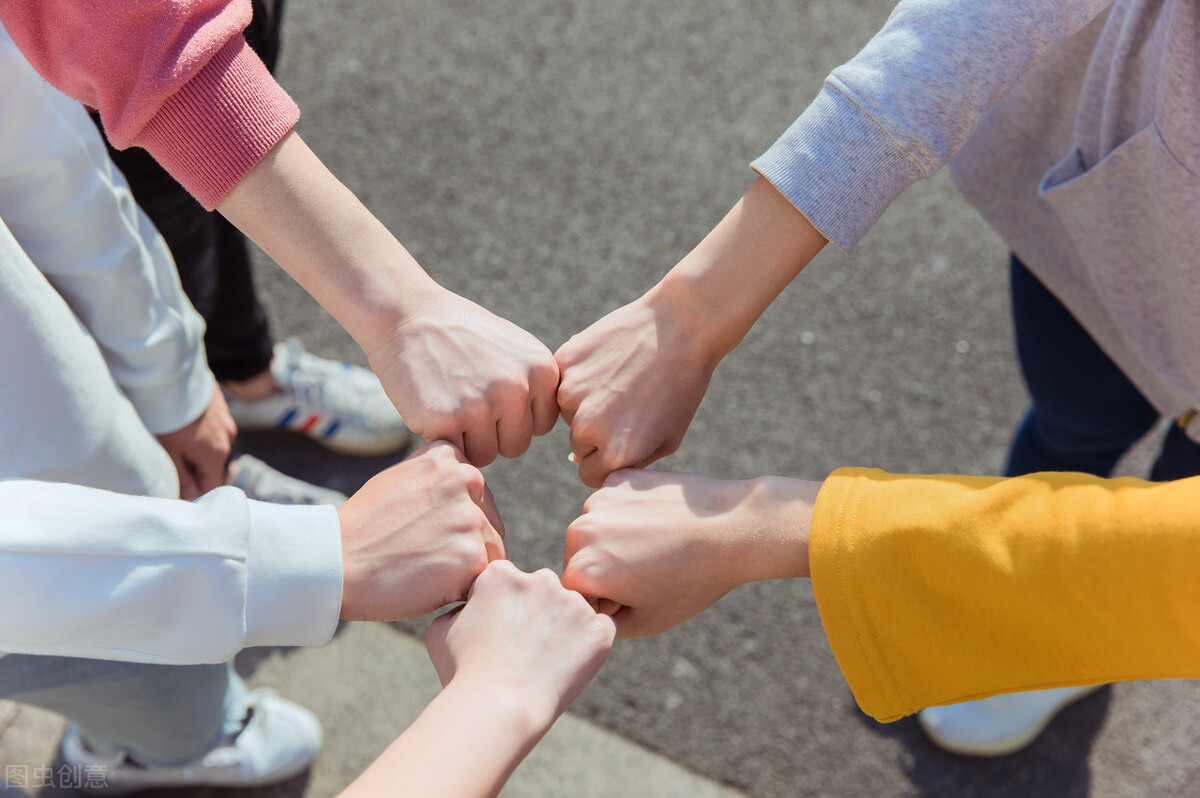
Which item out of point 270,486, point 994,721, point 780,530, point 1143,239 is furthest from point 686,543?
point 270,486

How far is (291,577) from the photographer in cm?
120

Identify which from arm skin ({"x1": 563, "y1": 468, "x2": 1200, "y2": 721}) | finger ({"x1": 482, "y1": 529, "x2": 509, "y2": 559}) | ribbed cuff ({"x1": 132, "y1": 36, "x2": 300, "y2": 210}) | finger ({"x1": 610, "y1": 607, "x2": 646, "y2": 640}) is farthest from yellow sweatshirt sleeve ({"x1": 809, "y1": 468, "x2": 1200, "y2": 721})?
ribbed cuff ({"x1": 132, "y1": 36, "x2": 300, "y2": 210})

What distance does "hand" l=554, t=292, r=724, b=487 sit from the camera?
1500mm

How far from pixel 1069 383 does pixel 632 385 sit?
86cm

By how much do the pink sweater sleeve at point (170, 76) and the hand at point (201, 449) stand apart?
1.47 feet

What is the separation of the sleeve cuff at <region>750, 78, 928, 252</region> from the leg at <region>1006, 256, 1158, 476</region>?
1.82ft

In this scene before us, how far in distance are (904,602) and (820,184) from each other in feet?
1.92

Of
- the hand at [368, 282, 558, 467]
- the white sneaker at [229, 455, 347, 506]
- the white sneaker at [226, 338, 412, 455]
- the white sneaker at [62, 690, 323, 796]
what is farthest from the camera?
the white sneaker at [226, 338, 412, 455]

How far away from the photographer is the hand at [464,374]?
149 cm

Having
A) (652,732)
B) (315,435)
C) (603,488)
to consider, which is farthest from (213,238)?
(652,732)

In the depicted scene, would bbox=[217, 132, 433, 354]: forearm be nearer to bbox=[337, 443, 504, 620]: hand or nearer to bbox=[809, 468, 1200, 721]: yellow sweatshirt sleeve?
bbox=[337, 443, 504, 620]: hand

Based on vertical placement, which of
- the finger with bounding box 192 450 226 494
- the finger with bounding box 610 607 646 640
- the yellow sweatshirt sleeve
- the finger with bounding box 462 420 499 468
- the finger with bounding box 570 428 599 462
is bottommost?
the yellow sweatshirt sleeve

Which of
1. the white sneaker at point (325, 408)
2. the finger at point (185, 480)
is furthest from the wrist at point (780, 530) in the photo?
the white sneaker at point (325, 408)

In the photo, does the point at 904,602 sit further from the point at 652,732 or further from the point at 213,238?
the point at 213,238
